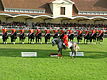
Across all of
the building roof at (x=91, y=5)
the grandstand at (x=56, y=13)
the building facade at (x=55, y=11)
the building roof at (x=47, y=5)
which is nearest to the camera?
the grandstand at (x=56, y=13)

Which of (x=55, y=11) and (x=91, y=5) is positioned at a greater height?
(x=91, y=5)

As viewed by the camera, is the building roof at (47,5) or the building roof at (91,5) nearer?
the building roof at (47,5)

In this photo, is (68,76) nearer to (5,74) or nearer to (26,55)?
(5,74)

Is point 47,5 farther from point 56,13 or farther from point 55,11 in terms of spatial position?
point 56,13

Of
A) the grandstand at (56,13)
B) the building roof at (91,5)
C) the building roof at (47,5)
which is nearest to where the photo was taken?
the grandstand at (56,13)

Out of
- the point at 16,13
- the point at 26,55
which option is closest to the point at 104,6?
the point at 16,13

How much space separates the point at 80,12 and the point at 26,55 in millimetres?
38446

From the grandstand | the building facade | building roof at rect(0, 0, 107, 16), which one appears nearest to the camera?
the grandstand

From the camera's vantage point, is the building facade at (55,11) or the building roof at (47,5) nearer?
the building facade at (55,11)

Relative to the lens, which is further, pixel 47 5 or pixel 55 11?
pixel 47 5

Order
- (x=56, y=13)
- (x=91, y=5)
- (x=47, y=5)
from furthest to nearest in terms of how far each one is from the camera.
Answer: (x=91, y=5)
(x=47, y=5)
(x=56, y=13)

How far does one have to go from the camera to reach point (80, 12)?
5209 centimetres

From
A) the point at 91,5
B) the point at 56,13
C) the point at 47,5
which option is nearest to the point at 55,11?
the point at 56,13

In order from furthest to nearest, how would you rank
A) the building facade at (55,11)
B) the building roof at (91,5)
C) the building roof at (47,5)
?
1. the building roof at (91,5)
2. the building roof at (47,5)
3. the building facade at (55,11)
